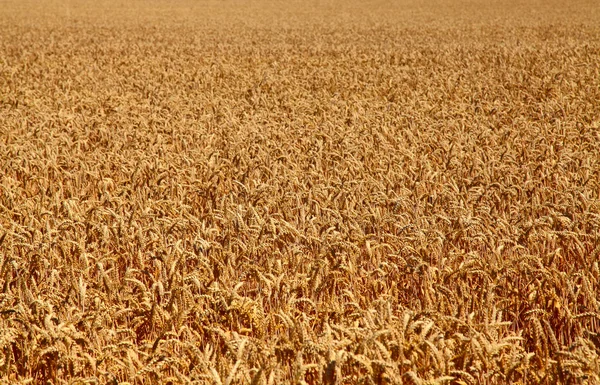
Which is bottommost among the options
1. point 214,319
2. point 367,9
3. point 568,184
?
point 214,319

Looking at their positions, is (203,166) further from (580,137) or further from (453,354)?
(580,137)

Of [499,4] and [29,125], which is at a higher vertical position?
[499,4]

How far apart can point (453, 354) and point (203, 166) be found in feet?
11.7

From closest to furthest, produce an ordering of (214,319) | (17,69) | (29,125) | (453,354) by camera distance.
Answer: (453,354)
(214,319)
(29,125)
(17,69)

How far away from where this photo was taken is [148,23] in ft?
98.4

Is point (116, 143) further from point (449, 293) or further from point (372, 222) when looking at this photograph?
point (449, 293)

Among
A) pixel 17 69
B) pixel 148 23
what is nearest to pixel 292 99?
pixel 17 69

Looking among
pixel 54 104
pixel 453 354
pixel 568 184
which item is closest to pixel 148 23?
pixel 54 104

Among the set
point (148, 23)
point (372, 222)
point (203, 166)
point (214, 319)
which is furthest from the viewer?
point (148, 23)

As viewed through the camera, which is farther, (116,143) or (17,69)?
(17,69)

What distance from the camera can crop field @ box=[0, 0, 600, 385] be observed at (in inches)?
106

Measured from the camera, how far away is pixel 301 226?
4430 mm

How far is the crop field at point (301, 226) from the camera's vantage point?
268cm

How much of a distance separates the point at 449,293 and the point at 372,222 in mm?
1077
